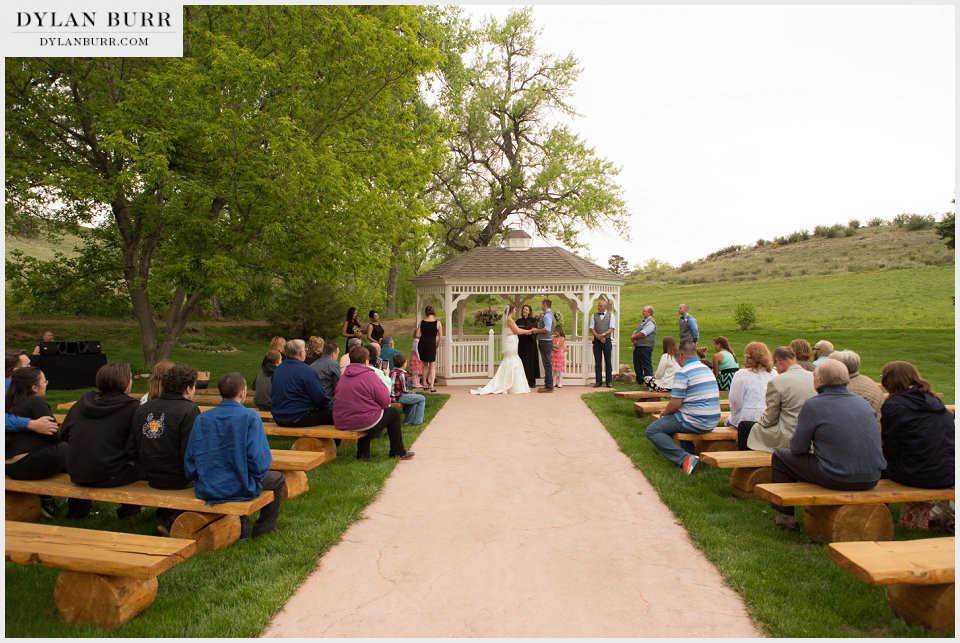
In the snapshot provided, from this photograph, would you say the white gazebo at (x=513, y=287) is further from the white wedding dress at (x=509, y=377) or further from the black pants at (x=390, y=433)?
the black pants at (x=390, y=433)

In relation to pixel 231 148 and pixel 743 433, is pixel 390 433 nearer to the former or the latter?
pixel 743 433

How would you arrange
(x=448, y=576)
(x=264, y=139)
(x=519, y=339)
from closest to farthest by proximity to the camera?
(x=448, y=576) < (x=264, y=139) < (x=519, y=339)

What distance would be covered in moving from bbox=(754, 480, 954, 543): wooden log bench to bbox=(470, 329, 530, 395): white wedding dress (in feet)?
29.2

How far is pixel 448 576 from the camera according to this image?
425cm

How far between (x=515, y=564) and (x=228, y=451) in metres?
2.28

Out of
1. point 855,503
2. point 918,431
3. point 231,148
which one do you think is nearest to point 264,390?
point 231,148

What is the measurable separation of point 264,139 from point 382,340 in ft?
14.3

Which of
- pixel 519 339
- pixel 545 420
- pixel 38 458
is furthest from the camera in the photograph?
pixel 519 339

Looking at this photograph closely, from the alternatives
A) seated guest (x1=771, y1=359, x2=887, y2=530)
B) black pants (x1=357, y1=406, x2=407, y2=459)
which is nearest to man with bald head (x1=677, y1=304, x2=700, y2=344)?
black pants (x1=357, y1=406, x2=407, y2=459)

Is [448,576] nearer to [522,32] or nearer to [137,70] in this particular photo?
[137,70]

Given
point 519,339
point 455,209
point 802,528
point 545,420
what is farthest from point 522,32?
point 802,528

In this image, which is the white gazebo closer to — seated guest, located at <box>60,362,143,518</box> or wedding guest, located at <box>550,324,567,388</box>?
wedding guest, located at <box>550,324,567,388</box>

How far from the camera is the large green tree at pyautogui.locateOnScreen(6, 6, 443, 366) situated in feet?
34.9

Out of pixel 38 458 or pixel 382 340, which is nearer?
pixel 38 458
